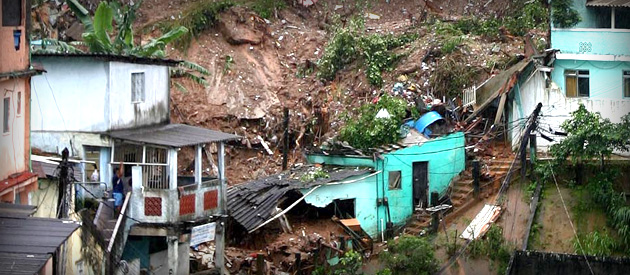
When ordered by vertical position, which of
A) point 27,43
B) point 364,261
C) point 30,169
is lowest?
point 364,261

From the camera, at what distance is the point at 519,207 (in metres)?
31.1

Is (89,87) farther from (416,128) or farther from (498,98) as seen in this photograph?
(498,98)

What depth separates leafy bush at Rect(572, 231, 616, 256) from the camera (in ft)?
93.9

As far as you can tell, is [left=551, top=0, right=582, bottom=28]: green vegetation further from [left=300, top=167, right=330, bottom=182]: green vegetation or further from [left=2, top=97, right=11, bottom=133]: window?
[left=2, top=97, right=11, bottom=133]: window

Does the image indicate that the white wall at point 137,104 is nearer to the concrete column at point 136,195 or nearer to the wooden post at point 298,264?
the concrete column at point 136,195

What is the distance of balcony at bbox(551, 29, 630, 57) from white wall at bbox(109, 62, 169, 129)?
10.1m

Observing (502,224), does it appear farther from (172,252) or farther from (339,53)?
(172,252)

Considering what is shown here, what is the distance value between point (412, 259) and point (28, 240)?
11.8m

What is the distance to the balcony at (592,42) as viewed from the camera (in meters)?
32.1

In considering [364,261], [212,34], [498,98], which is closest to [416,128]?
[498,98]

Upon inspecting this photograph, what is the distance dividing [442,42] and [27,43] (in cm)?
1469

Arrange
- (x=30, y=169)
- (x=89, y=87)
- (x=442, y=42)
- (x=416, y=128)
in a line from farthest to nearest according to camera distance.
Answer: (x=442, y=42)
(x=416, y=128)
(x=89, y=87)
(x=30, y=169)

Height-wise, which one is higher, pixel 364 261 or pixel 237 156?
pixel 237 156

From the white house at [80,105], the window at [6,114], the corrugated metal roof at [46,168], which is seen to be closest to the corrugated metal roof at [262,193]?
the white house at [80,105]
